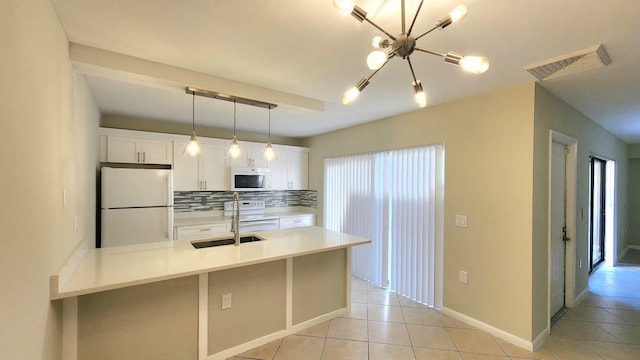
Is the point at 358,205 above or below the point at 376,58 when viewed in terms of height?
below

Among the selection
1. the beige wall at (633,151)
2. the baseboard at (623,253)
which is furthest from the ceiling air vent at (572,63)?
the beige wall at (633,151)

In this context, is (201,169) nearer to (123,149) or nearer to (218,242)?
(123,149)

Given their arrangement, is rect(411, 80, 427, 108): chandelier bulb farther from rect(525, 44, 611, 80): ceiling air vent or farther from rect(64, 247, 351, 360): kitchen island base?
rect(64, 247, 351, 360): kitchen island base

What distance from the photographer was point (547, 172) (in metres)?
2.63

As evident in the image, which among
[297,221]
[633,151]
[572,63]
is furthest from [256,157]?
[633,151]

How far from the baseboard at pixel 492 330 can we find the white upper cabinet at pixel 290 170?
126 inches

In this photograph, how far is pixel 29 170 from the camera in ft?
3.67

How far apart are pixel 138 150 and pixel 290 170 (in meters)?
2.43

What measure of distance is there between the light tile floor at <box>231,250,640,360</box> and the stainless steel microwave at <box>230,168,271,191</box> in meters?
2.47

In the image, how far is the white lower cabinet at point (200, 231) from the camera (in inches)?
155

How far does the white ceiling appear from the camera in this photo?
4.73 ft

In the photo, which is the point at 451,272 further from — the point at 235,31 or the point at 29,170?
the point at 29,170

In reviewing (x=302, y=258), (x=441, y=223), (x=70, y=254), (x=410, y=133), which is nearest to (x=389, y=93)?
(x=410, y=133)

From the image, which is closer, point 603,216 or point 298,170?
point 603,216
